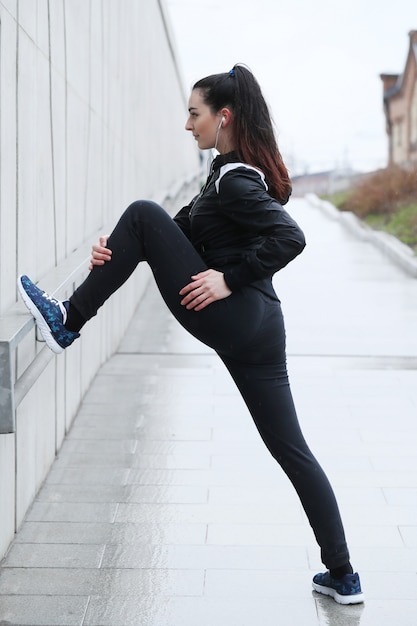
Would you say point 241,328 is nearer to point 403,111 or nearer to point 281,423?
point 281,423

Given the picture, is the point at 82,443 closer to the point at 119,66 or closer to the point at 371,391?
the point at 371,391

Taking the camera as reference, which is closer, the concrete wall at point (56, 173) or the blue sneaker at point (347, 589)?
the blue sneaker at point (347, 589)

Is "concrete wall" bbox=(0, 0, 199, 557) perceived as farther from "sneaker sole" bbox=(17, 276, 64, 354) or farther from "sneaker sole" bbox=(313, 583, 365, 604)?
"sneaker sole" bbox=(313, 583, 365, 604)

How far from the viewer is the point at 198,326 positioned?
3.08 meters

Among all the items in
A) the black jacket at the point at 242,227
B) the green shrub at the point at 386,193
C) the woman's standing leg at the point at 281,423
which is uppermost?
the black jacket at the point at 242,227

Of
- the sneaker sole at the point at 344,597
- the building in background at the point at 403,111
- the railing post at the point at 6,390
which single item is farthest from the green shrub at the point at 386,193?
the railing post at the point at 6,390

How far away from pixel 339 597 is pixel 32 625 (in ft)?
3.21

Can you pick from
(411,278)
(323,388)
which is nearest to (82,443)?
(323,388)

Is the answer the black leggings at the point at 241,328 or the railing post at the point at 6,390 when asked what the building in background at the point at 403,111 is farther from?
the railing post at the point at 6,390

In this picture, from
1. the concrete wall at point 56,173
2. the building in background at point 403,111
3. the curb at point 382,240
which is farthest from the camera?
the building in background at point 403,111

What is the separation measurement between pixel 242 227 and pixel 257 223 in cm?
10

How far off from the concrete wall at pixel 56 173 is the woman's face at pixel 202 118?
75cm

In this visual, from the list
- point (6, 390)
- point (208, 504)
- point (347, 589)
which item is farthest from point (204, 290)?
point (208, 504)

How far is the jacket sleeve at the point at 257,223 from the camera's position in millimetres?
2969
